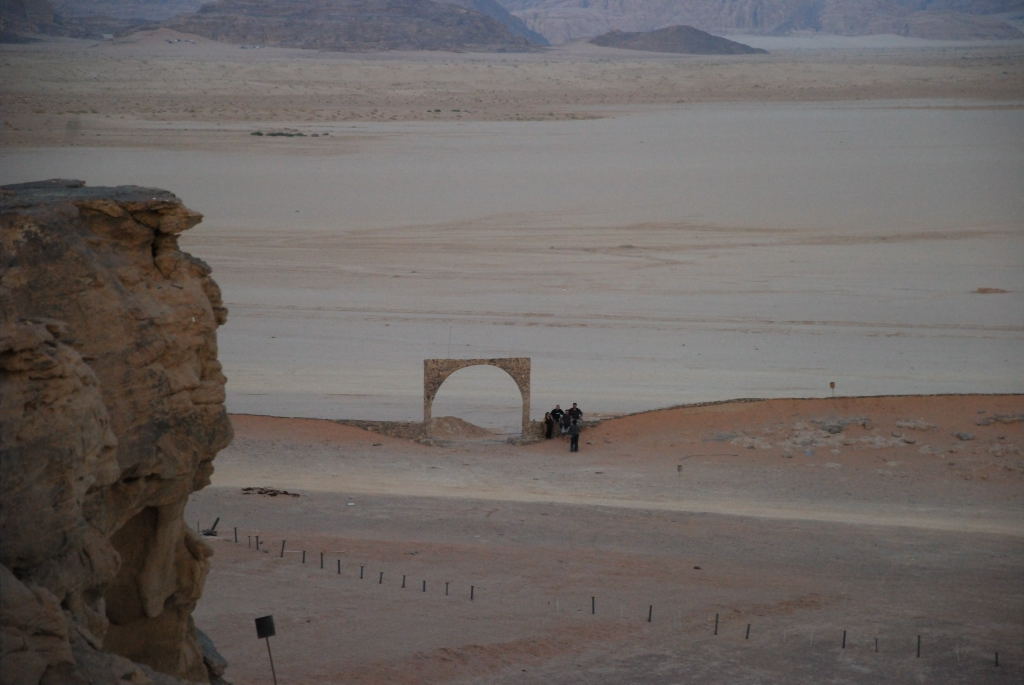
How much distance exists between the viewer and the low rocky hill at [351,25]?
10225cm

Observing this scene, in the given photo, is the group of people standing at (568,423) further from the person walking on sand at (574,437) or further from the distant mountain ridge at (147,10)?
the distant mountain ridge at (147,10)

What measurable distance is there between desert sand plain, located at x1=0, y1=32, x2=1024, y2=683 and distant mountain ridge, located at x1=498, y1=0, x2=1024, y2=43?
58.4m

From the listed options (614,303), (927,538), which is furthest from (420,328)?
(927,538)

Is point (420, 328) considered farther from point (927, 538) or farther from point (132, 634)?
point (132, 634)

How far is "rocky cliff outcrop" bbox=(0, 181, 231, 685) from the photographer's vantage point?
6.06m

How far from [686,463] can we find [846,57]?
91.1 metres

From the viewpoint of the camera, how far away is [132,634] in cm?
843

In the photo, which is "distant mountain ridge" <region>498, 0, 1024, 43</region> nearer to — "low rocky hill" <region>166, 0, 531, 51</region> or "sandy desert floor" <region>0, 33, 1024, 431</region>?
"low rocky hill" <region>166, 0, 531, 51</region>

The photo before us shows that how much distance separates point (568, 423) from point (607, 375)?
4846 mm

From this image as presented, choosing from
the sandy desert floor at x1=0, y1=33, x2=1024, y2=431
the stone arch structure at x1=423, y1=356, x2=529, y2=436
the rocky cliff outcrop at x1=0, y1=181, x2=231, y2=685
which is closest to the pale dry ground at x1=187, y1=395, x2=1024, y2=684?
the stone arch structure at x1=423, y1=356, x2=529, y2=436

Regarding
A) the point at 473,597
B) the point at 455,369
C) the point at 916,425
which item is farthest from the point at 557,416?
the point at 473,597

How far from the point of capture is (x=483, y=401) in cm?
2522

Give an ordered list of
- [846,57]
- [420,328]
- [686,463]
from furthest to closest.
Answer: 1. [846,57]
2. [420,328]
3. [686,463]

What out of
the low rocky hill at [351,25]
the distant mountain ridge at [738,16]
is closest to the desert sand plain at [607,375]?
the low rocky hill at [351,25]
